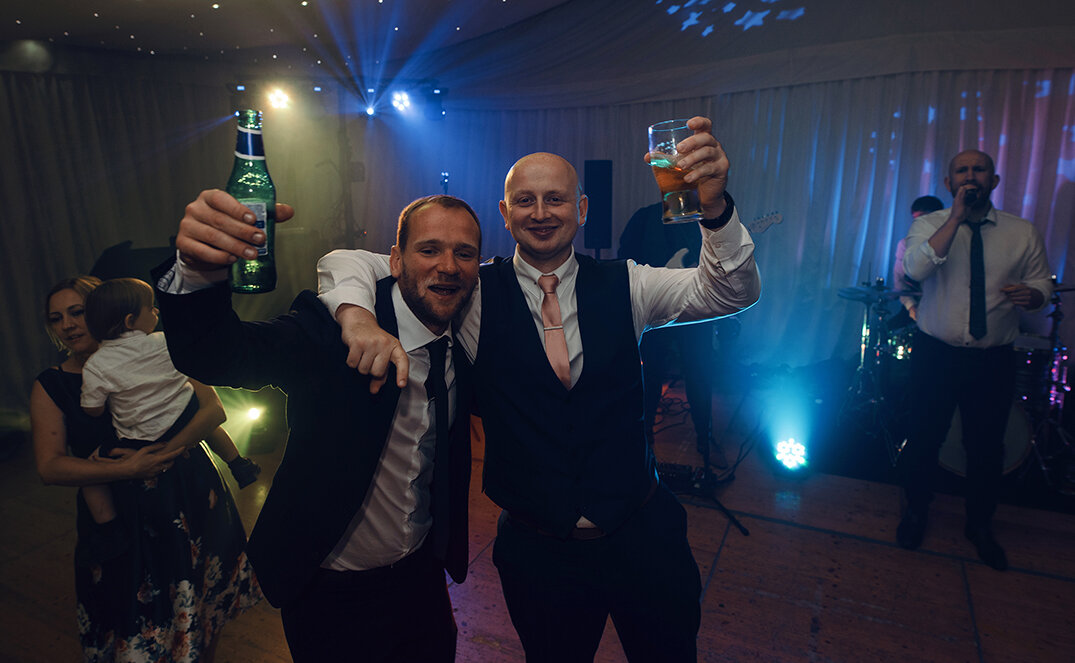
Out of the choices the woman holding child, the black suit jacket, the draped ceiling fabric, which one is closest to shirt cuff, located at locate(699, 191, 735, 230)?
the black suit jacket

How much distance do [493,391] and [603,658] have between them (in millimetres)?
1545

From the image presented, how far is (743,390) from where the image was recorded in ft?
18.4

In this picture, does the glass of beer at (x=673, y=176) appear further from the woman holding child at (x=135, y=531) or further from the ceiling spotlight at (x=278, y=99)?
the ceiling spotlight at (x=278, y=99)

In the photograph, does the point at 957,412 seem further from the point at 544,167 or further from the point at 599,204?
the point at 544,167

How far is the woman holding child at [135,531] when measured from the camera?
1.91 metres

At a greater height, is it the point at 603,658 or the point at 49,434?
the point at 49,434

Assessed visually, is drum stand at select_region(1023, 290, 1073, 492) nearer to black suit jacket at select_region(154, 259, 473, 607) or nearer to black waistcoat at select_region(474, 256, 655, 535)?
black waistcoat at select_region(474, 256, 655, 535)

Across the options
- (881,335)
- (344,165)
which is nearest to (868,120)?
(881,335)

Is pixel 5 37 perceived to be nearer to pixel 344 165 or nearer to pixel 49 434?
pixel 344 165

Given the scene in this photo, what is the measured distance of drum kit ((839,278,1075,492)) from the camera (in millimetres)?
3361

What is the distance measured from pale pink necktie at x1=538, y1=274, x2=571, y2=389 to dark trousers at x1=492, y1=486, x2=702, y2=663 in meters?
0.45

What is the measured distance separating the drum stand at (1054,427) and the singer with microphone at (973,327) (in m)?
0.75

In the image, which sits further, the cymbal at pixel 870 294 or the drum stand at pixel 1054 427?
the cymbal at pixel 870 294

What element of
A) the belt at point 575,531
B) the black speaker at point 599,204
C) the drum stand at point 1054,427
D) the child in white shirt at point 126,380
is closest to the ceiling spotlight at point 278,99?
the black speaker at point 599,204
